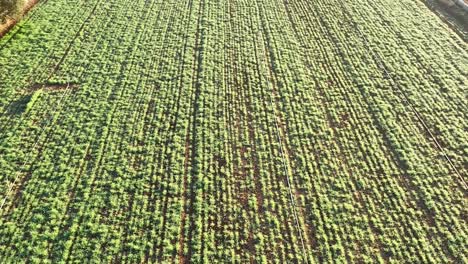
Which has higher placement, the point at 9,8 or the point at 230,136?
the point at 9,8

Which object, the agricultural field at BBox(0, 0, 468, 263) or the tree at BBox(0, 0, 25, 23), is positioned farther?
the tree at BBox(0, 0, 25, 23)

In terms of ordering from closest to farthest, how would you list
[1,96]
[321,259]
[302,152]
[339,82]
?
[321,259], [302,152], [1,96], [339,82]

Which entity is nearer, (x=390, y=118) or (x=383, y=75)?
(x=390, y=118)

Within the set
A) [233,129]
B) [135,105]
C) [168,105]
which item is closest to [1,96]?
[135,105]

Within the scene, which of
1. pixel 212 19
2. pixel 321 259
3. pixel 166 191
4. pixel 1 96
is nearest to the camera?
pixel 321 259

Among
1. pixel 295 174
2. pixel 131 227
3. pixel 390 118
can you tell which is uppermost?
pixel 390 118

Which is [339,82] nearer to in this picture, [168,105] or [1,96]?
[168,105]

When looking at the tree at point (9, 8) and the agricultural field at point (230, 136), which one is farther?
the tree at point (9, 8)

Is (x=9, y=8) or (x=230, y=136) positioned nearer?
(x=230, y=136)
